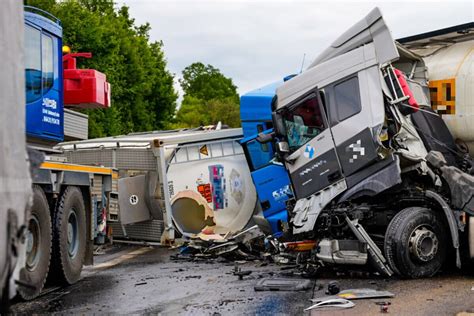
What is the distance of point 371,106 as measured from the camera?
9469 mm

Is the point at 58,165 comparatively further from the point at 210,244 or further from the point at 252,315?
the point at 210,244

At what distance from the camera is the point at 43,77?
8.83m

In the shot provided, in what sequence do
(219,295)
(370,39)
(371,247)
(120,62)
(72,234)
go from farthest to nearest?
(120,62), (72,234), (370,39), (371,247), (219,295)

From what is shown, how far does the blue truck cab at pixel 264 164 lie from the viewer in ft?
46.1

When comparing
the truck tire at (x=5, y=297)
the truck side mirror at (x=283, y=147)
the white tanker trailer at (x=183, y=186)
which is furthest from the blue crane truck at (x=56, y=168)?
the truck tire at (x=5, y=297)

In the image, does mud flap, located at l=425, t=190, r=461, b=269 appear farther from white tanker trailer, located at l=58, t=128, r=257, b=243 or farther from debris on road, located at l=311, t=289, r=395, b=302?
white tanker trailer, located at l=58, t=128, r=257, b=243

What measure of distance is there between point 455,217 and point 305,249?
2.05 metres

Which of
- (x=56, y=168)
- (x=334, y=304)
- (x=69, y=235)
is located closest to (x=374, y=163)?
(x=334, y=304)

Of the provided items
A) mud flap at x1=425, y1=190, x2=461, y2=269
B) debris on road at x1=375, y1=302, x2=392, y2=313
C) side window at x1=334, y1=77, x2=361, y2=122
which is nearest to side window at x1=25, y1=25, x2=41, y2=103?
side window at x1=334, y1=77, x2=361, y2=122

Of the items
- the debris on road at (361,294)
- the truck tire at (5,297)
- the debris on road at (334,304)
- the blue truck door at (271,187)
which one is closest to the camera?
the truck tire at (5,297)

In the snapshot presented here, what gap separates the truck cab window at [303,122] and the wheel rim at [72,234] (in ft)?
10.1

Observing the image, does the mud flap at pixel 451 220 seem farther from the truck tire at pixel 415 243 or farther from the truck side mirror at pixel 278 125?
the truck side mirror at pixel 278 125

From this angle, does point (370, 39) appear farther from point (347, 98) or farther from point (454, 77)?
point (454, 77)

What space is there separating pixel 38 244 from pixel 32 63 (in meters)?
2.08
